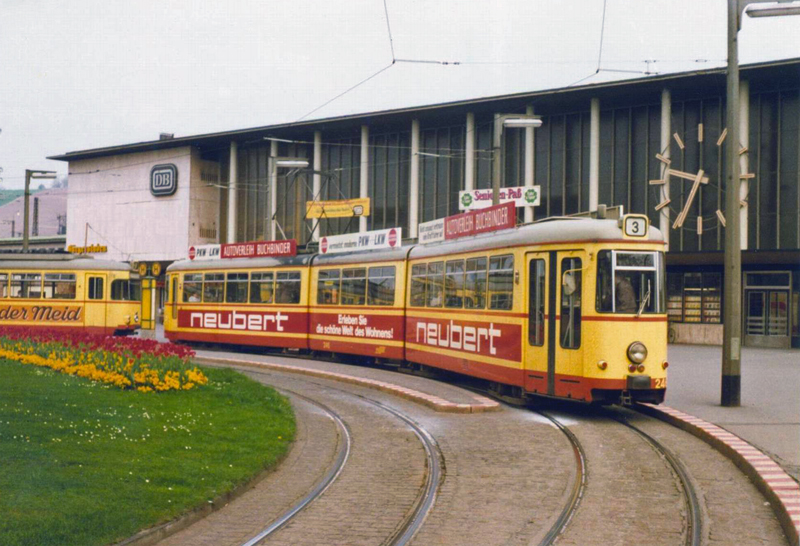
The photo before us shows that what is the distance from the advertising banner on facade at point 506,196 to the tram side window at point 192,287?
15.1 metres

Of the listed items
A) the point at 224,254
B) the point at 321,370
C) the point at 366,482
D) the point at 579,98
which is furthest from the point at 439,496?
the point at 579,98

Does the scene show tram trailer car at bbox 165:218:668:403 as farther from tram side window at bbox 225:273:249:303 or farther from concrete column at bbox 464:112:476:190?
concrete column at bbox 464:112:476:190

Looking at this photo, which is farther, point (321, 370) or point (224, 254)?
point (224, 254)

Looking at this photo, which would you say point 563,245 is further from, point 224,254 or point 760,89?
point 760,89

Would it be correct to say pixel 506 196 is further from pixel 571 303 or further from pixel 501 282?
pixel 571 303

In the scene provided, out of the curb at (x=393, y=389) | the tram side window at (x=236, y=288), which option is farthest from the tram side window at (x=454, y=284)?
the tram side window at (x=236, y=288)

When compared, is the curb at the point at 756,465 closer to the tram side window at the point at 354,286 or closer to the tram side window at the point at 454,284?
the tram side window at the point at 454,284

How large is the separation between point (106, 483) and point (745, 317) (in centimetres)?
3330

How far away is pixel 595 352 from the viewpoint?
47.8ft

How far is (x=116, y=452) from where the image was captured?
415 inches

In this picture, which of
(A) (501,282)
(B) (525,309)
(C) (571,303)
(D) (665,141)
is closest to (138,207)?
(D) (665,141)

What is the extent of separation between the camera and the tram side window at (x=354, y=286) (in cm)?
2497

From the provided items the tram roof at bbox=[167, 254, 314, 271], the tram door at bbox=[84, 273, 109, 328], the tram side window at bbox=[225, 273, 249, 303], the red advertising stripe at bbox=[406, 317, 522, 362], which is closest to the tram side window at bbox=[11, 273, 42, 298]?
the tram door at bbox=[84, 273, 109, 328]

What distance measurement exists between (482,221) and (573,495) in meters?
9.62
